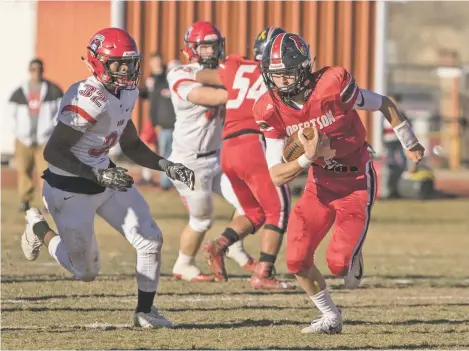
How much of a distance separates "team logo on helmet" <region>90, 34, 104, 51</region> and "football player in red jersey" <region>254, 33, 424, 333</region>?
3.39 ft

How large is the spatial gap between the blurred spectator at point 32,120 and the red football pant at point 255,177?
17.7ft

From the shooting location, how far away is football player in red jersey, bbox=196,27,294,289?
361 inches

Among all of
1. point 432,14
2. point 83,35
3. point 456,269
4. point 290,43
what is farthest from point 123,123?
point 432,14

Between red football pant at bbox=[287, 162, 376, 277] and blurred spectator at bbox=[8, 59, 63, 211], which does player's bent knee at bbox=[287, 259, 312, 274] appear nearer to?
red football pant at bbox=[287, 162, 376, 277]

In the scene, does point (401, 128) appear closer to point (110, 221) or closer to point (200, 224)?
point (110, 221)

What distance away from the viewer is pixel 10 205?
1597cm

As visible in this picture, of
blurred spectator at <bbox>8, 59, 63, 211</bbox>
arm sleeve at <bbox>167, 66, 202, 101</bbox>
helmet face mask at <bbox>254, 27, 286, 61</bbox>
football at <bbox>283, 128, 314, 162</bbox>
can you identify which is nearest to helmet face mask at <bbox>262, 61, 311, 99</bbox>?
football at <bbox>283, 128, 314, 162</bbox>

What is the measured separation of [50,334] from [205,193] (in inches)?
117

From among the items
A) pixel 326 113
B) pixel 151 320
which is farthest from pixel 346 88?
pixel 151 320

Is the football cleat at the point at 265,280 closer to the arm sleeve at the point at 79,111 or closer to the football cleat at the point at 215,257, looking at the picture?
the football cleat at the point at 215,257

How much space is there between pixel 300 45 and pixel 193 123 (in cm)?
291

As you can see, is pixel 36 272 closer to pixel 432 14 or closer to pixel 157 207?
pixel 157 207

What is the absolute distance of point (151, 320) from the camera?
732cm

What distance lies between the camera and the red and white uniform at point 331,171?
710 centimetres
